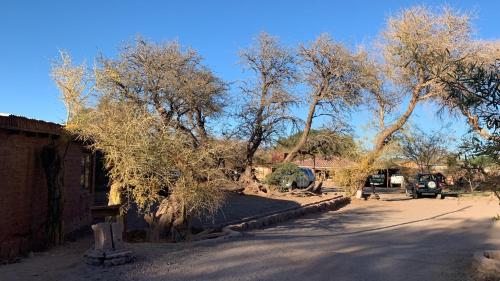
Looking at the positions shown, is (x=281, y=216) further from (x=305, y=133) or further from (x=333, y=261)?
(x=305, y=133)

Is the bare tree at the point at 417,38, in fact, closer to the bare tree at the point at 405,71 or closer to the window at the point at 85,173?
the bare tree at the point at 405,71

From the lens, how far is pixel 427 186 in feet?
117

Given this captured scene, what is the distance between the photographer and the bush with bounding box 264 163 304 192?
98.0ft

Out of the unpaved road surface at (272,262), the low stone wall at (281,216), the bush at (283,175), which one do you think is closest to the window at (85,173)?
the unpaved road surface at (272,262)

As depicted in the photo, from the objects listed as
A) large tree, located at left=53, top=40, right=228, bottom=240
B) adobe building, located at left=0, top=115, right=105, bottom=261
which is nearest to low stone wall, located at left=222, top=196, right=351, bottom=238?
large tree, located at left=53, top=40, right=228, bottom=240

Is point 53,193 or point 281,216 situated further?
point 281,216

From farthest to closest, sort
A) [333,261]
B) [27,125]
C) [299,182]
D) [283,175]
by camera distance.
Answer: [299,182], [283,175], [27,125], [333,261]

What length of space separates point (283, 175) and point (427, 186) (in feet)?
38.1

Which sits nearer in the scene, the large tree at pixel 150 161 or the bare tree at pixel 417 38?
the large tree at pixel 150 161

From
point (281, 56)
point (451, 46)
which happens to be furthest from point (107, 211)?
point (451, 46)

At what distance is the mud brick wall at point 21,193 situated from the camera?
9922 millimetres

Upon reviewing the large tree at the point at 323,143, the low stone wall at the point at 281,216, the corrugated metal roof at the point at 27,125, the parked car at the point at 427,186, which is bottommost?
the low stone wall at the point at 281,216

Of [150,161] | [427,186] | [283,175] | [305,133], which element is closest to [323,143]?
[305,133]

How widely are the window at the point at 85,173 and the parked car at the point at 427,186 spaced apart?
25509 millimetres
